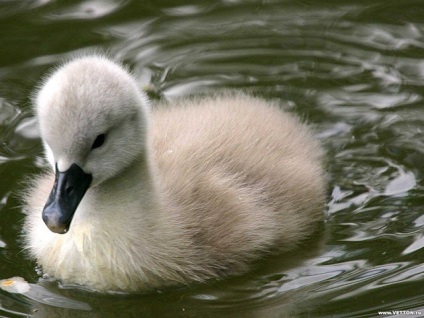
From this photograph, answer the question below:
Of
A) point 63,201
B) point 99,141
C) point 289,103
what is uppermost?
point 289,103

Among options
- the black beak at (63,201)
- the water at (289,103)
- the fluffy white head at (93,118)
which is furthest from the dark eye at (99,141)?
the water at (289,103)

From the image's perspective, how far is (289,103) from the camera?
6730 mm

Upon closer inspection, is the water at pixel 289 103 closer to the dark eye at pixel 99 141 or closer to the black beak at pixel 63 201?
the black beak at pixel 63 201

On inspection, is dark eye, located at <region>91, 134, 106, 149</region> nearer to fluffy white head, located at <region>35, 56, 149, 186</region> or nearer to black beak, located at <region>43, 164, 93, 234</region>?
fluffy white head, located at <region>35, 56, 149, 186</region>

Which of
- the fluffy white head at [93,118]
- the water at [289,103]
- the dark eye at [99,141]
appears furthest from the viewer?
the water at [289,103]

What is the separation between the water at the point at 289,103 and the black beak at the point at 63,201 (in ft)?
1.89

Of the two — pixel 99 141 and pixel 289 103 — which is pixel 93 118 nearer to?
pixel 99 141

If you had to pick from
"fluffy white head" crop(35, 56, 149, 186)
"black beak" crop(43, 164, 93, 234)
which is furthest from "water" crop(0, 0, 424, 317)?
"fluffy white head" crop(35, 56, 149, 186)

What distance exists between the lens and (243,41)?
7.30 meters

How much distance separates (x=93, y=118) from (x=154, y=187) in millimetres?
580

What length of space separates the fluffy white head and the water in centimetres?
69

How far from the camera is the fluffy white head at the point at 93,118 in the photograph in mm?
4742

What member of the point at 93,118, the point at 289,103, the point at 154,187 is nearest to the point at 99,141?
the point at 93,118

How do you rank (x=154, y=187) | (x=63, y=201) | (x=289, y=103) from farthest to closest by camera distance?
(x=289, y=103)
(x=154, y=187)
(x=63, y=201)
